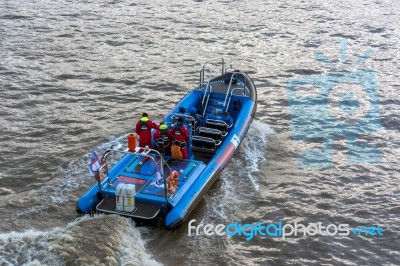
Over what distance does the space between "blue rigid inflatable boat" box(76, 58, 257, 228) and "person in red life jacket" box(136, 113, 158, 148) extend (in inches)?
8.8

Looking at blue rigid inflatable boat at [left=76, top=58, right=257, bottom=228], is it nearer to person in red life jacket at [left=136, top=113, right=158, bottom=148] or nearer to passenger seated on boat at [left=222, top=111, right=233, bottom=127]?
passenger seated on boat at [left=222, top=111, right=233, bottom=127]

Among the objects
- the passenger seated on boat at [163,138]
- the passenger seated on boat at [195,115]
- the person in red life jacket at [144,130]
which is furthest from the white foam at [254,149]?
Result: the person in red life jacket at [144,130]

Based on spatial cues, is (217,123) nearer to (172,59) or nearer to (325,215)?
(325,215)

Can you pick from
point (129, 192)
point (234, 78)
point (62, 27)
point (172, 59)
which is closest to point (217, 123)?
point (234, 78)

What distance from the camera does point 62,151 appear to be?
1364cm

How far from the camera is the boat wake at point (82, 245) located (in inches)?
354

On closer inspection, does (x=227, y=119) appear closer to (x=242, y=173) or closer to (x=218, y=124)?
(x=218, y=124)

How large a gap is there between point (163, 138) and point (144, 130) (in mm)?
465

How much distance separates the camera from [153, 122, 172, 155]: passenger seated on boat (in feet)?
38.7

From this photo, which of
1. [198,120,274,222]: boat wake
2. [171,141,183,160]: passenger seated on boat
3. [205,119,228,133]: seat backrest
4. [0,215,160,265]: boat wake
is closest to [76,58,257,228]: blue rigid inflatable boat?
[205,119,228,133]: seat backrest

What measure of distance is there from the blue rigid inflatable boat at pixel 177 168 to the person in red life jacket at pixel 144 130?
0.22 meters

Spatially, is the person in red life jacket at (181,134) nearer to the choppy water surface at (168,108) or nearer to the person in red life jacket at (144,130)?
the person in red life jacket at (144,130)

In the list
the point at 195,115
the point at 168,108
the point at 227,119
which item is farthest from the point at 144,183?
the point at 168,108

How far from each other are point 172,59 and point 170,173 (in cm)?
970
